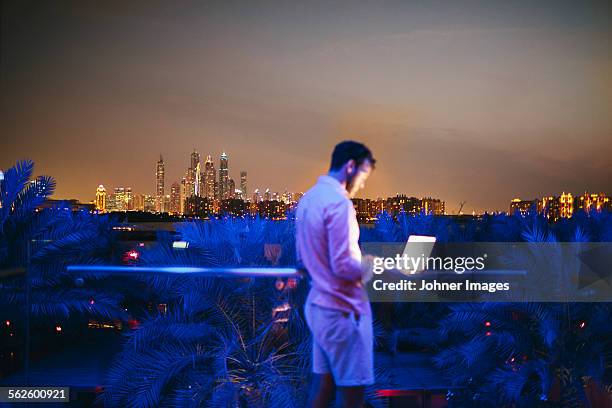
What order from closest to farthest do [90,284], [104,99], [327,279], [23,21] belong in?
[327,279] < [90,284] < [23,21] < [104,99]

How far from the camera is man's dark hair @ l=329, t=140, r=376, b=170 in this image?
2709 mm

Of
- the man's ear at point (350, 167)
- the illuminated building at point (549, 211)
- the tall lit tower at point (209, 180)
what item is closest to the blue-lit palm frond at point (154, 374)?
the man's ear at point (350, 167)

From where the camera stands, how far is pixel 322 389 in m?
2.83

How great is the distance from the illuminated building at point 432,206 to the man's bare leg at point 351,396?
3.96 m

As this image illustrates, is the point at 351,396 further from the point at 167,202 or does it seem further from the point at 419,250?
the point at 167,202

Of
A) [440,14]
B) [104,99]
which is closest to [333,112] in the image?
[440,14]

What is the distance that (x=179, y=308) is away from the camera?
4387 millimetres

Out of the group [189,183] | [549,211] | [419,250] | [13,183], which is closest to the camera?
[419,250]

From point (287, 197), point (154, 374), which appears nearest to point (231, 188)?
point (287, 197)

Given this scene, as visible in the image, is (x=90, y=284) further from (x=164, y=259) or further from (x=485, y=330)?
(x=485, y=330)

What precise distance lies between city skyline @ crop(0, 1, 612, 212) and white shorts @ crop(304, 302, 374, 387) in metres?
4.48

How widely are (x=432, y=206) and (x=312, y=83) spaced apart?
6.35 metres

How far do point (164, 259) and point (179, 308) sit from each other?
1.23 feet

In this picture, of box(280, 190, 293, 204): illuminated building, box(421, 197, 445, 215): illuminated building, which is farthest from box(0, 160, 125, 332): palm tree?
box(421, 197, 445, 215): illuminated building
